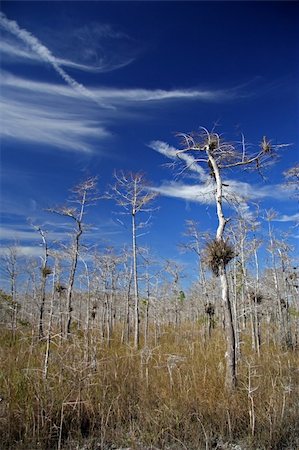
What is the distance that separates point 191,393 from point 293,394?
6.77ft

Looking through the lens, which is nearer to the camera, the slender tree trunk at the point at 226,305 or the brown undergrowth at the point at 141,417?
the brown undergrowth at the point at 141,417

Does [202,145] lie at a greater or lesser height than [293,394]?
greater

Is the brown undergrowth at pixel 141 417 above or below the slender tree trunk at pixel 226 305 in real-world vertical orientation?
below

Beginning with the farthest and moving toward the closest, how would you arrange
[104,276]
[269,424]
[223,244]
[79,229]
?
[104,276] < [79,229] < [223,244] < [269,424]

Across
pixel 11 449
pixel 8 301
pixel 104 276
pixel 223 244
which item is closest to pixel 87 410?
pixel 11 449

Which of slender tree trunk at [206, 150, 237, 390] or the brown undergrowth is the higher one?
slender tree trunk at [206, 150, 237, 390]

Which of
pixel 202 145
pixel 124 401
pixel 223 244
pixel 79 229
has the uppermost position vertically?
pixel 79 229

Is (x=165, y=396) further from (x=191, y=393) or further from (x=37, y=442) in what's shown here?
(x=37, y=442)

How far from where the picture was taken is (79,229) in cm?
1775

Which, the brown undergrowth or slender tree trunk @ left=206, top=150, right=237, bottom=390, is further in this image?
slender tree trunk @ left=206, top=150, right=237, bottom=390

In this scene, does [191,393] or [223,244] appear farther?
[223,244]

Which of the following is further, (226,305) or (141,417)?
(226,305)

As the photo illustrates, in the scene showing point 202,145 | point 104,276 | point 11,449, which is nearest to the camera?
point 11,449

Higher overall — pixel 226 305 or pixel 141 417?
pixel 226 305
